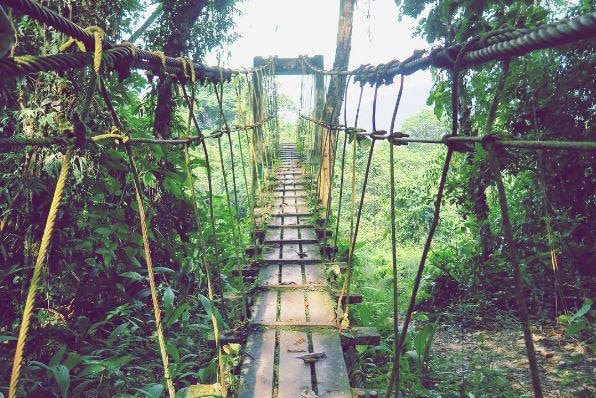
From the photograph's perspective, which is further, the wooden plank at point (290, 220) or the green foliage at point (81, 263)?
the wooden plank at point (290, 220)

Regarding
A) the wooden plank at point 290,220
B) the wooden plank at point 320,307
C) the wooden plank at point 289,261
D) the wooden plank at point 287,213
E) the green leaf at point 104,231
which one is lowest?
the wooden plank at point 320,307

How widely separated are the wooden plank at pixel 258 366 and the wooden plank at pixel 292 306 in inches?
5.9

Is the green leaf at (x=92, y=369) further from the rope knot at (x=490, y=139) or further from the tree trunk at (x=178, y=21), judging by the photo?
the tree trunk at (x=178, y=21)

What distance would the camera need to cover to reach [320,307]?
6.62 ft

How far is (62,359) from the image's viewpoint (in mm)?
1766

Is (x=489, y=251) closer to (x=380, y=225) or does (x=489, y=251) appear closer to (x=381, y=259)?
(x=381, y=259)

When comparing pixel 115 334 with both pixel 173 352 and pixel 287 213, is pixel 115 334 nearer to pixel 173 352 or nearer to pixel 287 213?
pixel 173 352

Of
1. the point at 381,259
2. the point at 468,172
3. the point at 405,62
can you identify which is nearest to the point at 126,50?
the point at 405,62

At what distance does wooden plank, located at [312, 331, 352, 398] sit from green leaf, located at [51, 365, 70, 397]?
84 cm

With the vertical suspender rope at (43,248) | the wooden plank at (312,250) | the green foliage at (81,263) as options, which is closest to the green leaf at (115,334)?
the green foliage at (81,263)

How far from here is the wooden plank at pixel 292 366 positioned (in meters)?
1.40

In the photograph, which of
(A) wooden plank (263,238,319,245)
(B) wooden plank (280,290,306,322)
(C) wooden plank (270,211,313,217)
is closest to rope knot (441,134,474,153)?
(B) wooden plank (280,290,306,322)

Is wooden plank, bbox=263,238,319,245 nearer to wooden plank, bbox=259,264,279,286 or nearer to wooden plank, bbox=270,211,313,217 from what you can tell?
wooden plank, bbox=259,264,279,286

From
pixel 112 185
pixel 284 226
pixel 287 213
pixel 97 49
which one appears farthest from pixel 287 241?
pixel 97 49
